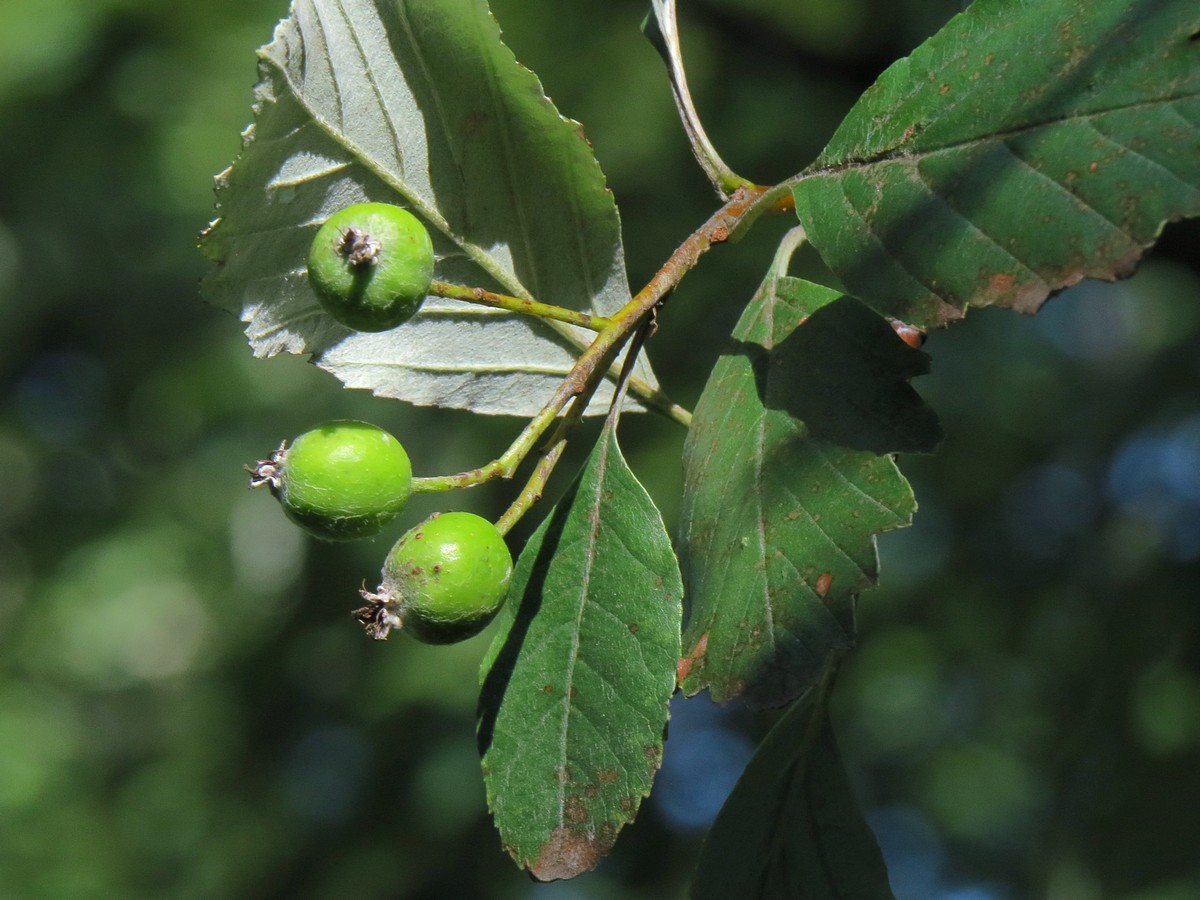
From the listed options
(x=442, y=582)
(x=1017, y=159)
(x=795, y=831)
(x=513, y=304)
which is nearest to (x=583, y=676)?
(x=442, y=582)

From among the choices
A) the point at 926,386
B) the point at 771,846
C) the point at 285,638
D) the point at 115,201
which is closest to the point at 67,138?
the point at 115,201

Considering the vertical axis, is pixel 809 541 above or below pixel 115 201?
above

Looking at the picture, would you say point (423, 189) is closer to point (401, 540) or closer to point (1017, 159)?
point (401, 540)

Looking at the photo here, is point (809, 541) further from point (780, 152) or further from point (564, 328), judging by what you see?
point (780, 152)

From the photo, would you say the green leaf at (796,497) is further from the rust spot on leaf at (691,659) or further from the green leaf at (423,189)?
the green leaf at (423,189)

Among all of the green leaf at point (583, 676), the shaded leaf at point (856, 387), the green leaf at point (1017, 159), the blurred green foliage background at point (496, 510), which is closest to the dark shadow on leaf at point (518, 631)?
the green leaf at point (583, 676)

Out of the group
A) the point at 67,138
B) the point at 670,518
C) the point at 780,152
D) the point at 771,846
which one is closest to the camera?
the point at 771,846
